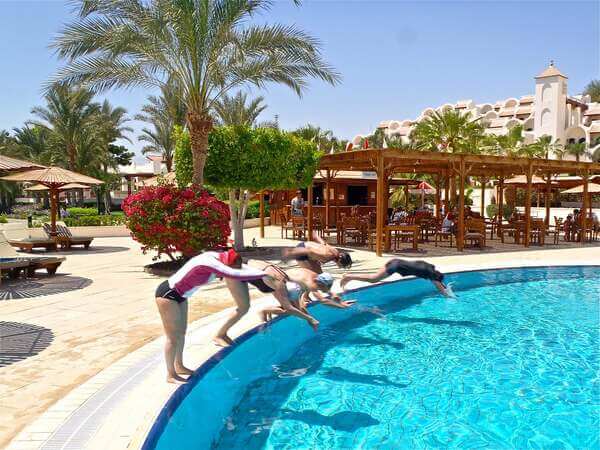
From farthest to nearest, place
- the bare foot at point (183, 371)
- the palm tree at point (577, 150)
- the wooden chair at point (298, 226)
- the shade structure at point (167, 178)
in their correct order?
the palm tree at point (577, 150)
the wooden chair at point (298, 226)
the shade structure at point (167, 178)
the bare foot at point (183, 371)

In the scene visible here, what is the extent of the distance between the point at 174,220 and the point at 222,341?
4.86 metres

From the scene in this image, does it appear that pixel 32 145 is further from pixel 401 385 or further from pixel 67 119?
pixel 401 385

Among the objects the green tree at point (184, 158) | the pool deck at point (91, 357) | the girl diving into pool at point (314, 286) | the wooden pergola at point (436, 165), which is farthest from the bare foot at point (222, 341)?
the wooden pergola at point (436, 165)

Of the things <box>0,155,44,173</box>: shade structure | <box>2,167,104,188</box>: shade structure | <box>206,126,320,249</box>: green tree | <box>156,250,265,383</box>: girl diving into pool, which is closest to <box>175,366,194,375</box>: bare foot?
<box>156,250,265,383</box>: girl diving into pool

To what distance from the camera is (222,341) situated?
216 inches

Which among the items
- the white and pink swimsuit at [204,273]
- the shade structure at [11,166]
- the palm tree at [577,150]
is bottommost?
the white and pink swimsuit at [204,273]

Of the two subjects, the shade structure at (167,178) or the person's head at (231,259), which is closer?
the person's head at (231,259)

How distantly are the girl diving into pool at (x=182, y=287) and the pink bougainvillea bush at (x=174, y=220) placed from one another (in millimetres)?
5629

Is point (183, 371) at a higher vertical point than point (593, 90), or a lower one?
lower

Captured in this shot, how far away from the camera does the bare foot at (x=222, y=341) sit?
545 cm

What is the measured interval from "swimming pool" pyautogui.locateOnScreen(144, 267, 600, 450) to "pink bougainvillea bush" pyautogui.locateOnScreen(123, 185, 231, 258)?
11.4ft

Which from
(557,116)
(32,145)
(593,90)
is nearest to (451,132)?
(32,145)

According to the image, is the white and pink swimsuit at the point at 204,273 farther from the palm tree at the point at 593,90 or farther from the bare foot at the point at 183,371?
the palm tree at the point at 593,90

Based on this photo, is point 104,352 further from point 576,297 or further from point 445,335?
point 576,297
